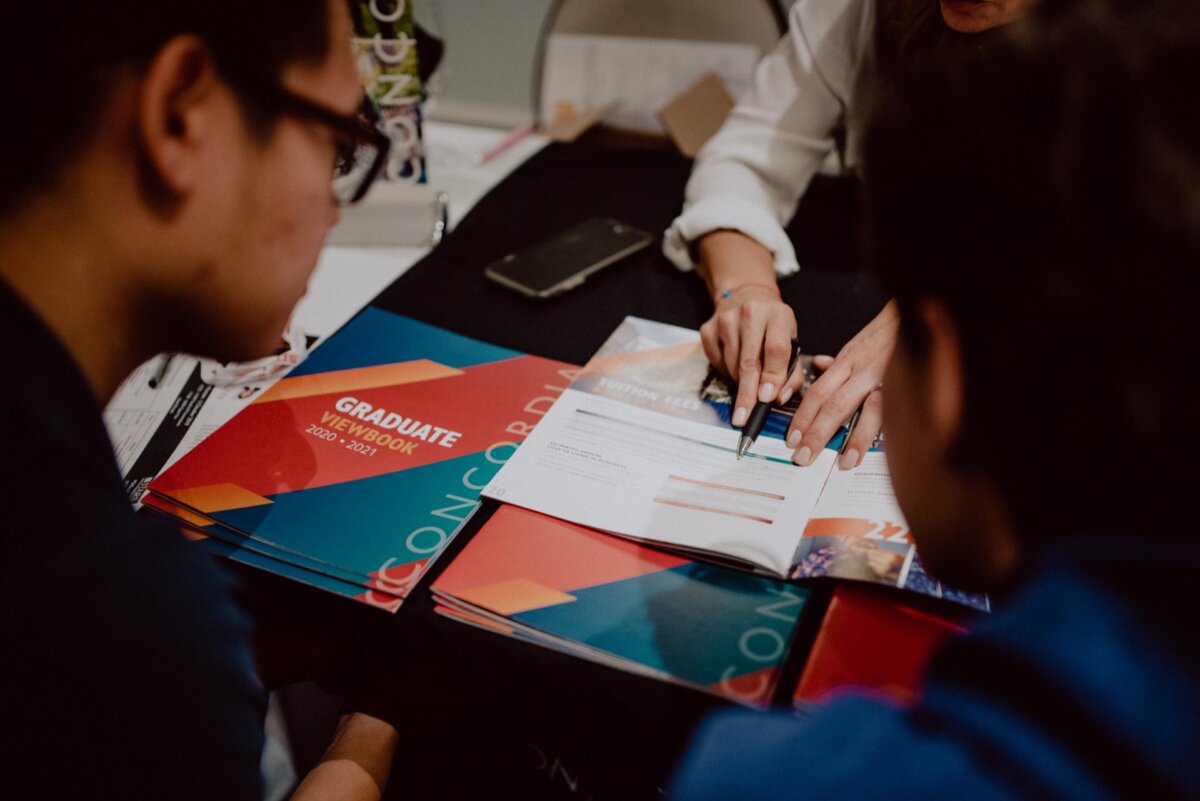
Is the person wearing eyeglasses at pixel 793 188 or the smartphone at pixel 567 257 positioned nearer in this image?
the person wearing eyeglasses at pixel 793 188

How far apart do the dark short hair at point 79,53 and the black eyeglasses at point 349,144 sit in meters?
0.03

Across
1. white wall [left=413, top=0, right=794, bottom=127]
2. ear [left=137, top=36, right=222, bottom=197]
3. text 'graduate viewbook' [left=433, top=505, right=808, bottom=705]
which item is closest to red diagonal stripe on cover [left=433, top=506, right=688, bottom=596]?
text 'graduate viewbook' [left=433, top=505, right=808, bottom=705]

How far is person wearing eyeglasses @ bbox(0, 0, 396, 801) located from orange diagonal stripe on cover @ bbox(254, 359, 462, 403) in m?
0.22

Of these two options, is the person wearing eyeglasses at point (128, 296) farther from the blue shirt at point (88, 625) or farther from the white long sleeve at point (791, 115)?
the white long sleeve at point (791, 115)

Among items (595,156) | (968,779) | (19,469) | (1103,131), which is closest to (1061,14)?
(1103,131)

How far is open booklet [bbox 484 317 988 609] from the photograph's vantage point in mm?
575

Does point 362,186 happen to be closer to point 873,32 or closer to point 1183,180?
point 1183,180

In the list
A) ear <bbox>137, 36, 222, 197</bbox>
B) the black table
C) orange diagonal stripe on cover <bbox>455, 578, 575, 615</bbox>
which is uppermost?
ear <bbox>137, 36, 222, 197</bbox>

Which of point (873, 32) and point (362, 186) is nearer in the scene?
point (362, 186)

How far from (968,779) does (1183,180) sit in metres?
0.25

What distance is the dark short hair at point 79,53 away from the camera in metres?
0.37

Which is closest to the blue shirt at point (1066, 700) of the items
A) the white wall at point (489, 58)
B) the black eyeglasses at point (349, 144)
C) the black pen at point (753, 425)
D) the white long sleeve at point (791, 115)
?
the black pen at point (753, 425)

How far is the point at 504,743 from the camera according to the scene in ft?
2.47

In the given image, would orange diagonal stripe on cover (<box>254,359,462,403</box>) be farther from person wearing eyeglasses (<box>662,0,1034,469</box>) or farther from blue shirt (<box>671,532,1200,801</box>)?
blue shirt (<box>671,532,1200,801</box>)
